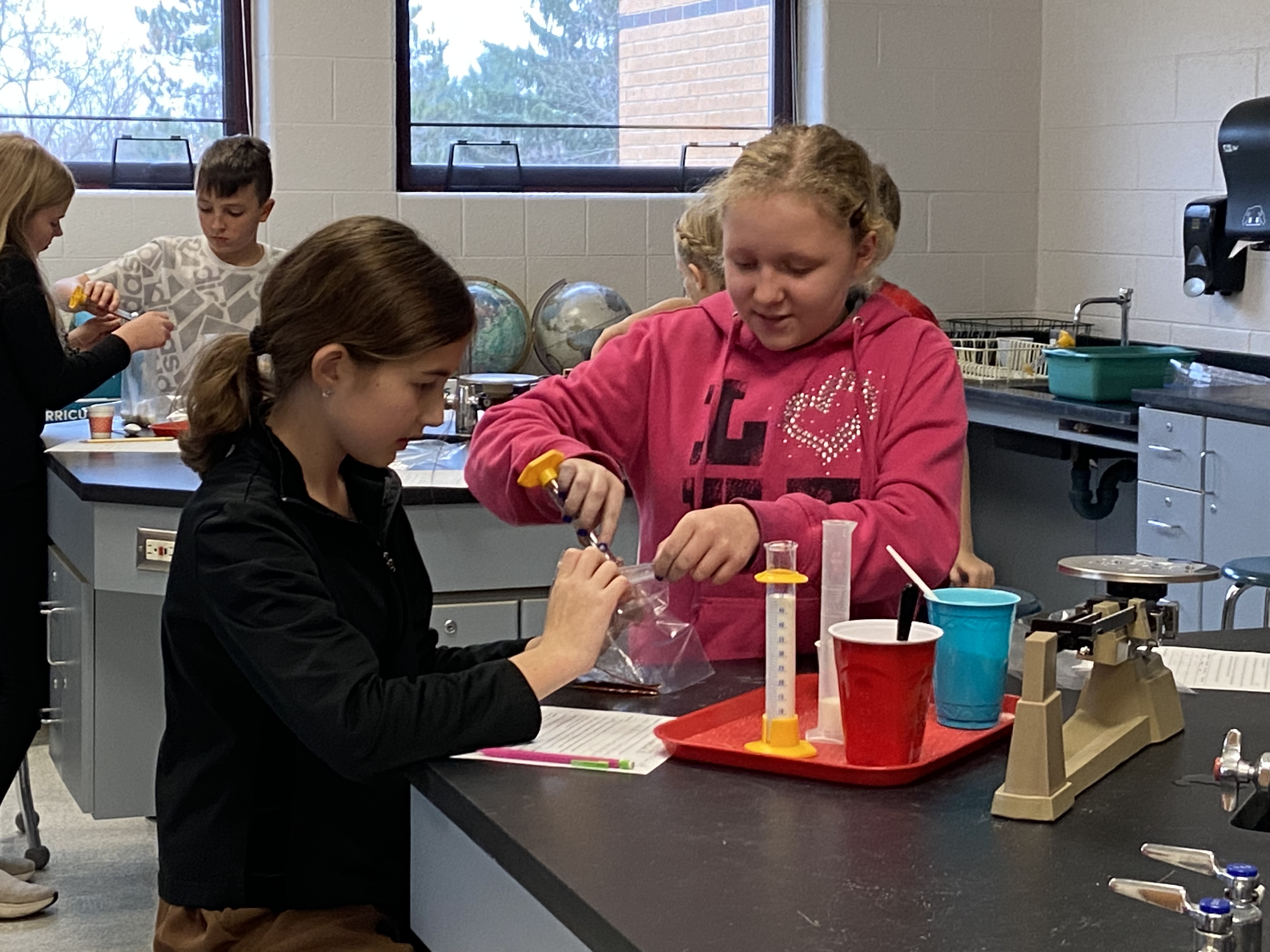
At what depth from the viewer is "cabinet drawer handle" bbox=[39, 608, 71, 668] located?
3.37 m

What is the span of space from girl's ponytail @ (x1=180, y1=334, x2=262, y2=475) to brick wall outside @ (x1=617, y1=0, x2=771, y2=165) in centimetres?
393

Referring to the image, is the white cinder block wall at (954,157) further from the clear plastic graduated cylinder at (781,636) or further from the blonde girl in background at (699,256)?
the clear plastic graduated cylinder at (781,636)

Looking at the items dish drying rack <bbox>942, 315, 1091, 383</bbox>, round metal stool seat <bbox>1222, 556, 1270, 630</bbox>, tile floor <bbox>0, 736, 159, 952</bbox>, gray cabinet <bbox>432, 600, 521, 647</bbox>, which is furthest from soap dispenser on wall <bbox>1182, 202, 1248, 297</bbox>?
tile floor <bbox>0, 736, 159, 952</bbox>

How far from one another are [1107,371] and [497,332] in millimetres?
1752

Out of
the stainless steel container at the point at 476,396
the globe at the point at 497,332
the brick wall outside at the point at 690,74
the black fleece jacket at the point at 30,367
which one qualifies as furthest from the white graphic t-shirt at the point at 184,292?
the brick wall outside at the point at 690,74

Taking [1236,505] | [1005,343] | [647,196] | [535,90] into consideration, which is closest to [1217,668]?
[1236,505]

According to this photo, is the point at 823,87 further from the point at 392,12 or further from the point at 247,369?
the point at 247,369

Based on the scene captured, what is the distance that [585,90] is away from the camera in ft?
17.4

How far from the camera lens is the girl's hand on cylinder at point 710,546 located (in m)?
1.54

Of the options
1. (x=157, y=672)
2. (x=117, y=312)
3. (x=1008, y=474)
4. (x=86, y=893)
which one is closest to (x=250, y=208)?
(x=117, y=312)

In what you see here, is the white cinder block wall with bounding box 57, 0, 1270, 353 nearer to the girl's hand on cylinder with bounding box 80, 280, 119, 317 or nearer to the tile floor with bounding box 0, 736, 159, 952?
the girl's hand on cylinder with bounding box 80, 280, 119, 317

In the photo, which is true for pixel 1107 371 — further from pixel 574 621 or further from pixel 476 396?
pixel 574 621

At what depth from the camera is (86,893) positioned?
3305mm

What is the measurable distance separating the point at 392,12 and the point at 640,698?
3.73 metres
